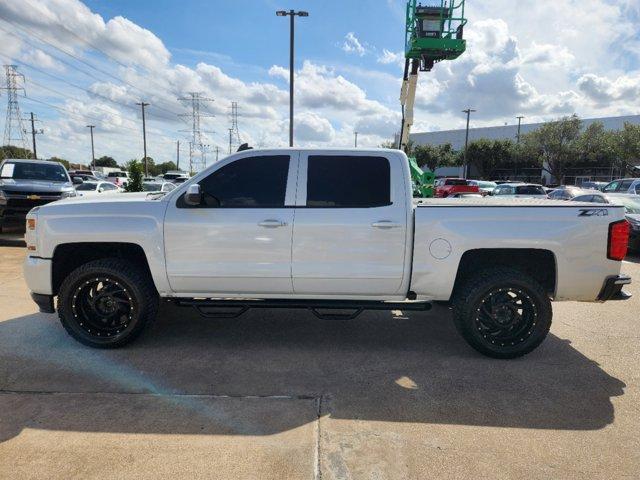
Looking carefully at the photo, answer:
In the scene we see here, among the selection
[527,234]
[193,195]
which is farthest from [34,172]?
[527,234]

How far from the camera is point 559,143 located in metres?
43.8

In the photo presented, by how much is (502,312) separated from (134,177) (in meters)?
22.5

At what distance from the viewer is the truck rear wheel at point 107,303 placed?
444 cm

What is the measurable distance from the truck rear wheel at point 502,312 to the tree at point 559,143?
44746 mm

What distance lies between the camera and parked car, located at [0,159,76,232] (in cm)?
1094

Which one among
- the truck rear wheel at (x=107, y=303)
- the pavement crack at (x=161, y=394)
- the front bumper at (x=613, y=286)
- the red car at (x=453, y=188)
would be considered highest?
the red car at (x=453, y=188)

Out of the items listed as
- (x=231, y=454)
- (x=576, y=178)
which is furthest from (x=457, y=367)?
(x=576, y=178)

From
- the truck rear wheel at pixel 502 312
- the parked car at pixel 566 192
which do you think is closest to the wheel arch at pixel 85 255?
the truck rear wheel at pixel 502 312

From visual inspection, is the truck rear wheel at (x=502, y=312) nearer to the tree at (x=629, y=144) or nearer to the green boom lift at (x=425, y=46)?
the green boom lift at (x=425, y=46)

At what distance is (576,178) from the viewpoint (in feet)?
157

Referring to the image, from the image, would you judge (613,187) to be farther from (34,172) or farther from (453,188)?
(34,172)

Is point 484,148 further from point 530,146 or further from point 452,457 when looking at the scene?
point 452,457

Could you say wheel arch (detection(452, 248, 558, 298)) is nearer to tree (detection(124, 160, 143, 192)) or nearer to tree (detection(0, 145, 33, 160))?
tree (detection(124, 160, 143, 192))

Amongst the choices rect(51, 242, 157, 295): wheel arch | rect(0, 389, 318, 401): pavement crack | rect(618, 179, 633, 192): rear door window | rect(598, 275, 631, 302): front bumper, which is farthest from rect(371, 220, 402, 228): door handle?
rect(618, 179, 633, 192): rear door window
